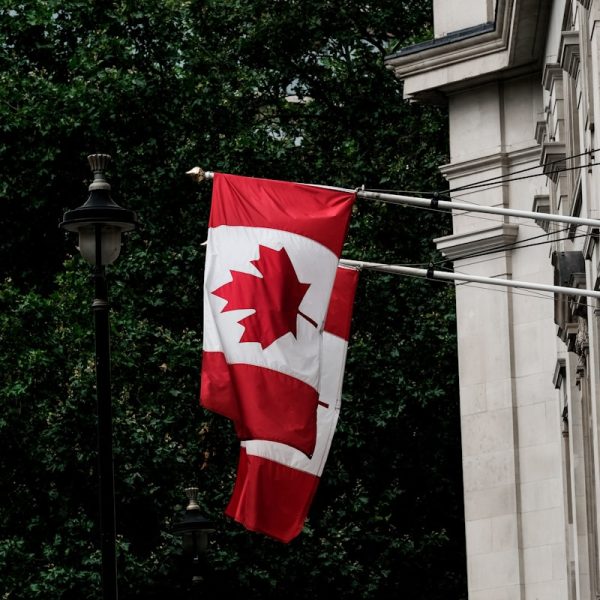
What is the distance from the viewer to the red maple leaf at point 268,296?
53.6ft

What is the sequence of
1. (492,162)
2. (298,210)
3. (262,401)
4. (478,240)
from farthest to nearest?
1. (492,162)
2. (478,240)
3. (298,210)
4. (262,401)

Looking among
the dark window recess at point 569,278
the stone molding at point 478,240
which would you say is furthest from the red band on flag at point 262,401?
the stone molding at point 478,240

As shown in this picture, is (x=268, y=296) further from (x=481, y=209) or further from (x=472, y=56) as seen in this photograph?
(x=472, y=56)

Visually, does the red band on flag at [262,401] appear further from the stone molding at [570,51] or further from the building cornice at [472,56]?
the building cornice at [472,56]

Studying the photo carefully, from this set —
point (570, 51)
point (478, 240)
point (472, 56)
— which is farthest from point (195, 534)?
point (570, 51)

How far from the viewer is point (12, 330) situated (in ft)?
113

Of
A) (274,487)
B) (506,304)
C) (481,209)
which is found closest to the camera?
(481,209)

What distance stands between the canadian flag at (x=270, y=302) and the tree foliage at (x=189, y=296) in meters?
17.3

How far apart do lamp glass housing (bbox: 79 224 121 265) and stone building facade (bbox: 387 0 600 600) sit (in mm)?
9157

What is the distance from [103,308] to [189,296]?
71.6 feet

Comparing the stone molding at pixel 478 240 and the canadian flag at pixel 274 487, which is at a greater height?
the stone molding at pixel 478 240

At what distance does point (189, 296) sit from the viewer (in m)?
37.0

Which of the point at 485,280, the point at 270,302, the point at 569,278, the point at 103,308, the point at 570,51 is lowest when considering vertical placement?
the point at 103,308

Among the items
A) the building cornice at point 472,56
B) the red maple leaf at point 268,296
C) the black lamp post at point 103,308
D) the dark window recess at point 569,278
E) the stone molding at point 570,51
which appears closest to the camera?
the black lamp post at point 103,308
